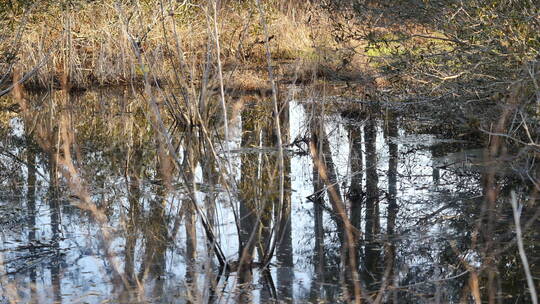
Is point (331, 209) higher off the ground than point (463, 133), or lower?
lower

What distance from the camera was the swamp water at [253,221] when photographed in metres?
4.28

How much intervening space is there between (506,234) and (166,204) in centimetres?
255

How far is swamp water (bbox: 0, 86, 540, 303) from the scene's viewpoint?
4.28 meters

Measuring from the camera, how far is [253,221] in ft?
19.2

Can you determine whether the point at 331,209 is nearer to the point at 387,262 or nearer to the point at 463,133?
the point at 387,262

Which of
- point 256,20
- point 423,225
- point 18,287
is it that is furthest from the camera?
point 256,20

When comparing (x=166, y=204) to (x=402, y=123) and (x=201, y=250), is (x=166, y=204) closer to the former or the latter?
(x=201, y=250)

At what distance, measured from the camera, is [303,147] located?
849cm

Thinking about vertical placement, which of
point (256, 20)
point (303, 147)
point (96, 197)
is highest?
point (256, 20)

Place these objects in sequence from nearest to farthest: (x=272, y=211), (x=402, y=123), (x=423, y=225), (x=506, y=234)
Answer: (x=506, y=234), (x=423, y=225), (x=272, y=211), (x=402, y=123)

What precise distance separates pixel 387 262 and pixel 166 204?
6.85 feet

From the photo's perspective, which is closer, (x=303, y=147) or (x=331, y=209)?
(x=331, y=209)

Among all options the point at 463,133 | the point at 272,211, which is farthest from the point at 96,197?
the point at 463,133

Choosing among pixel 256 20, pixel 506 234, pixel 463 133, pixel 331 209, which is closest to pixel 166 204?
pixel 331 209
